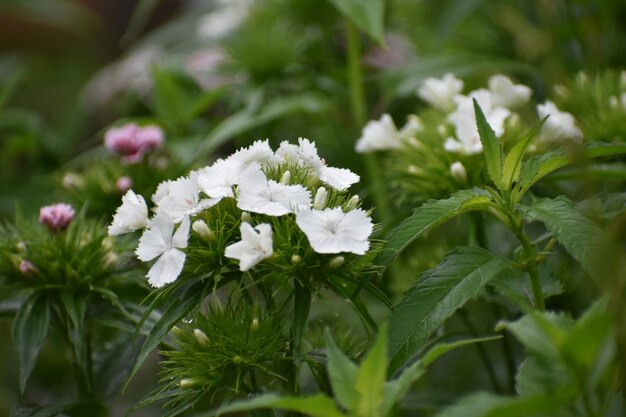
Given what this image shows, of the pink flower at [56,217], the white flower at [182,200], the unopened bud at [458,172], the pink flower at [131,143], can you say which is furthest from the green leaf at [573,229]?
the pink flower at [131,143]

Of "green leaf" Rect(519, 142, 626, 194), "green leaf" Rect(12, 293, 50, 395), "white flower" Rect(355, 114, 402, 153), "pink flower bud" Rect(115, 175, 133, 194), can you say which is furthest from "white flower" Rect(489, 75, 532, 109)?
"green leaf" Rect(12, 293, 50, 395)

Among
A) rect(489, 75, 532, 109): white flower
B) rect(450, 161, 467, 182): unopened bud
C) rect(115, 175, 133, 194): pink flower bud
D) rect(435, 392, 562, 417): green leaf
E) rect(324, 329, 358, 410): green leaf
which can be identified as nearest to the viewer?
rect(435, 392, 562, 417): green leaf

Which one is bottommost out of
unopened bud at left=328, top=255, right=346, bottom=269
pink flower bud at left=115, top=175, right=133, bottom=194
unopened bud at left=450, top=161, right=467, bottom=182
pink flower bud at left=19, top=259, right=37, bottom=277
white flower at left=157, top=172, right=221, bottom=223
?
pink flower bud at left=19, top=259, right=37, bottom=277

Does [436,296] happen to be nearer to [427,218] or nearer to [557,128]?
[427,218]

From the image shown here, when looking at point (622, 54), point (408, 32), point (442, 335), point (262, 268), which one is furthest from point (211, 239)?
point (408, 32)

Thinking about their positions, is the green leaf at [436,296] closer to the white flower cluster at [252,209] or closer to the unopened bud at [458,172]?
the white flower cluster at [252,209]

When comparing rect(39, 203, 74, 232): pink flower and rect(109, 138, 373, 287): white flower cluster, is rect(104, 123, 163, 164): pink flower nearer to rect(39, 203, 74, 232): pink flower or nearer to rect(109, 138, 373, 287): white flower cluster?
rect(39, 203, 74, 232): pink flower

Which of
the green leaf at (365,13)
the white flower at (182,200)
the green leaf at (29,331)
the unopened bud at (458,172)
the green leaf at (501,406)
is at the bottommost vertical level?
the green leaf at (29,331)
